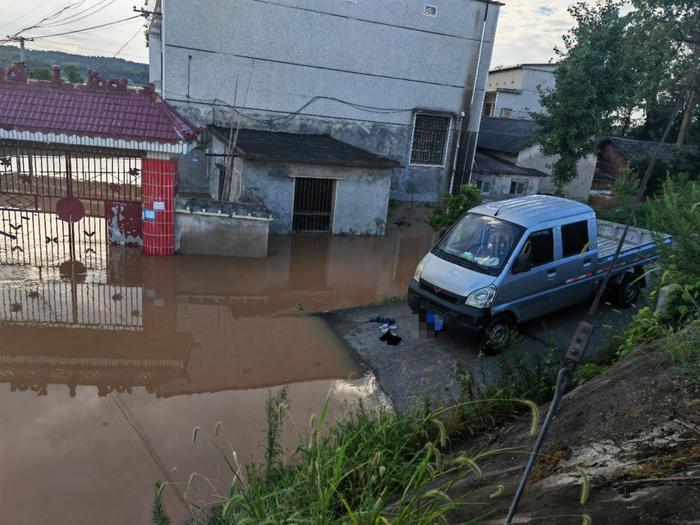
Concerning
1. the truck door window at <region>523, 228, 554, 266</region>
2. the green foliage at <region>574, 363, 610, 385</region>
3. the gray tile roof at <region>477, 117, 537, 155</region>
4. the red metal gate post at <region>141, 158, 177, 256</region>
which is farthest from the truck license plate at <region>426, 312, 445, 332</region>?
the gray tile roof at <region>477, 117, 537, 155</region>

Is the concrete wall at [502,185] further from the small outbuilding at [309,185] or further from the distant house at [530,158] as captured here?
the small outbuilding at [309,185]

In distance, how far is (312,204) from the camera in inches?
620

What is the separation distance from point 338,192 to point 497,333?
879cm

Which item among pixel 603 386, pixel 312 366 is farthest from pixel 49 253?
pixel 603 386

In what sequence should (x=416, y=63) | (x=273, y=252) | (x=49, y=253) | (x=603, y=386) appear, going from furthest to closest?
1. (x=416, y=63)
2. (x=273, y=252)
3. (x=49, y=253)
4. (x=603, y=386)

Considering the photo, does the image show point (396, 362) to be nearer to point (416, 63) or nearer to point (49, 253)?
point (49, 253)

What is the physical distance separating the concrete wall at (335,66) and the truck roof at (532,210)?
13469 millimetres

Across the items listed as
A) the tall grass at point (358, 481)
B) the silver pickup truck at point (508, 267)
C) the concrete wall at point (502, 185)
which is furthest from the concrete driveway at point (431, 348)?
the concrete wall at point (502, 185)

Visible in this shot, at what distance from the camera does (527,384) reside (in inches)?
208

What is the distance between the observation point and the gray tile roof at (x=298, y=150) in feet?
47.9

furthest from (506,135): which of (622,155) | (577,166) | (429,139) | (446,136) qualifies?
(429,139)

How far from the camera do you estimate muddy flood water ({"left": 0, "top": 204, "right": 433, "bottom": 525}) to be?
4.99 meters

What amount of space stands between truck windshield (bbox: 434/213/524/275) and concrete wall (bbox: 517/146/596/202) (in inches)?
748

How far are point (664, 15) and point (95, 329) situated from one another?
25.5 m
